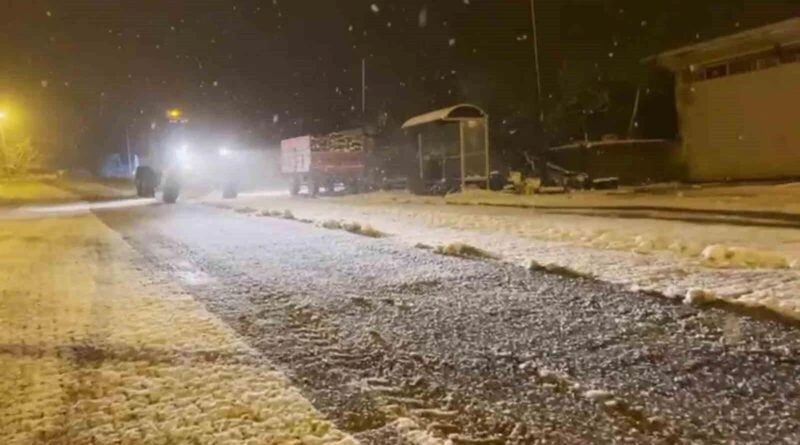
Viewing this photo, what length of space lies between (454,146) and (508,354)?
24.1m

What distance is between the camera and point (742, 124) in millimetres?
27031

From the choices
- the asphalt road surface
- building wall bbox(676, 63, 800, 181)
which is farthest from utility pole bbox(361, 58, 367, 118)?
the asphalt road surface

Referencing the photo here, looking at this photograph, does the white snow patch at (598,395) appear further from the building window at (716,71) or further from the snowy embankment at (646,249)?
the building window at (716,71)

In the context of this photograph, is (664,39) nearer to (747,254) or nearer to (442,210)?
(442,210)

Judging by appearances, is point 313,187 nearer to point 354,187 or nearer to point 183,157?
point 354,187

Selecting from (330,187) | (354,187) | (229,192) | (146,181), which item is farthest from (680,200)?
(146,181)

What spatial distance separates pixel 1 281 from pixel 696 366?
850 cm

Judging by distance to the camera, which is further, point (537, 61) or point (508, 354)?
point (537, 61)

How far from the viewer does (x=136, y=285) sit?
8.98m

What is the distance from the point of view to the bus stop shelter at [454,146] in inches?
1087

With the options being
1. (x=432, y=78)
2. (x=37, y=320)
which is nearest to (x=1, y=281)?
(x=37, y=320)

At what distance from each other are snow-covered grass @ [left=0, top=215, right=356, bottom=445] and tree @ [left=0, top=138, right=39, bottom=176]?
2592 inches

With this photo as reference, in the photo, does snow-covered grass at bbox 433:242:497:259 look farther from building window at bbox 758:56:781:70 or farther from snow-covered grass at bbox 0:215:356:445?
building window at bbox 758:56:781:70

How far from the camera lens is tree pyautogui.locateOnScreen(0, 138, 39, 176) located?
67625mm
